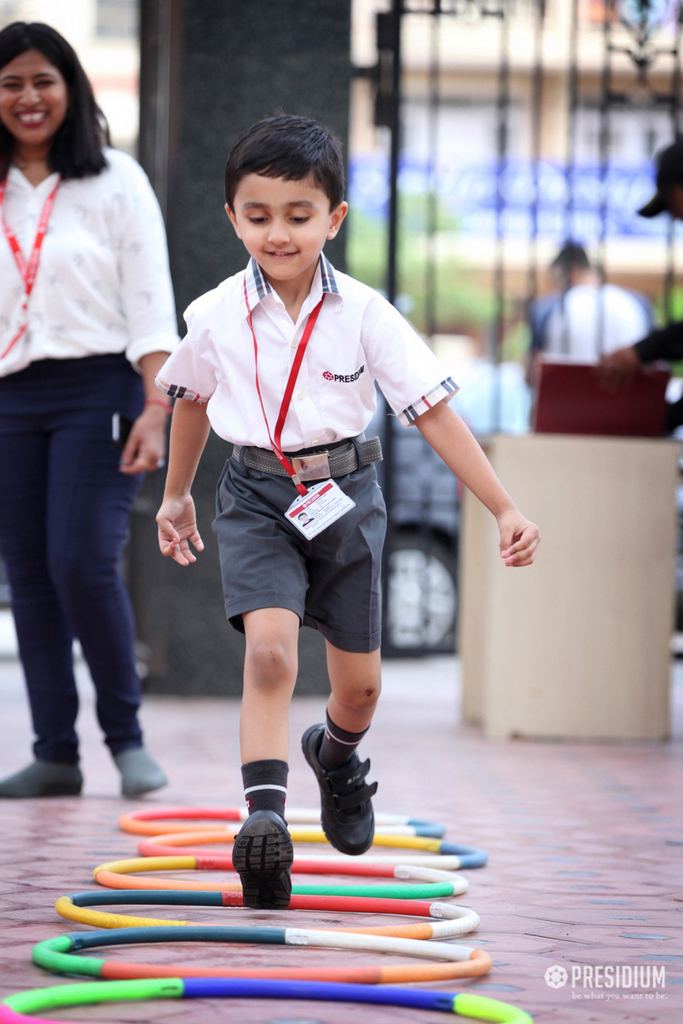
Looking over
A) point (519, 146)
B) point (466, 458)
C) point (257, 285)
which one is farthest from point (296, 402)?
point (519, 146)

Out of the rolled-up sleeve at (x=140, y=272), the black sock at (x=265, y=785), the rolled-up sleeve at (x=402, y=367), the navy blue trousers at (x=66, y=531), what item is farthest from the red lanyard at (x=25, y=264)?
the black sock at (x=265, y=785)

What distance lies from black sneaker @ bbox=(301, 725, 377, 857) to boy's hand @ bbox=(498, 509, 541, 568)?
28.1 inches

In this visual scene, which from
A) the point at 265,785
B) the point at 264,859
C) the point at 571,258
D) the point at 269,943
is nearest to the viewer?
the point at 269,943

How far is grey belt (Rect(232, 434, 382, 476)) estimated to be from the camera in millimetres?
2656

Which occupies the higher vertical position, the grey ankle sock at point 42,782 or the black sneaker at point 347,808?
the black sneaker at point 347,808

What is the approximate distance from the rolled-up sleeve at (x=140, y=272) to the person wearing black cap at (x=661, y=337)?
7.12ft

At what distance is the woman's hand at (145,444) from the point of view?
3.64 m

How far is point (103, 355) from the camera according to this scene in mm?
3760

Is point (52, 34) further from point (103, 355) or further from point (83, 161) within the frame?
point (103, 355)

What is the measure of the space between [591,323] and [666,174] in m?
2.29

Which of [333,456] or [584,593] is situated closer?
[333,456]

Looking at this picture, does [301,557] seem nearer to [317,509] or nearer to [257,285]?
[317,509]

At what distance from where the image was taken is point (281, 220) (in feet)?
8.30

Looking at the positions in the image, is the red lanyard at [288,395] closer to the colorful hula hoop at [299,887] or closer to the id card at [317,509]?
the id card at [317,509]
